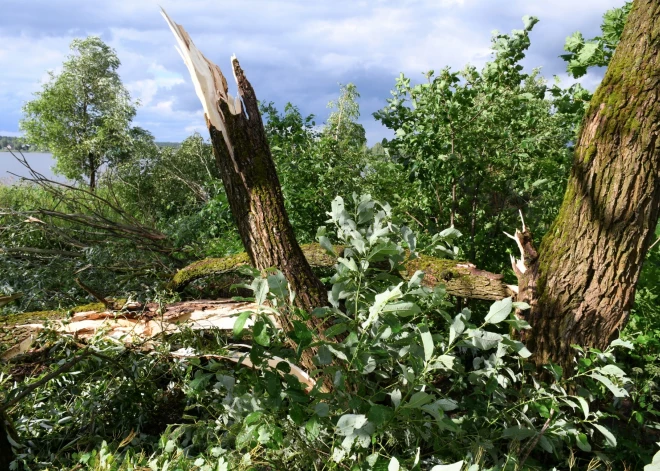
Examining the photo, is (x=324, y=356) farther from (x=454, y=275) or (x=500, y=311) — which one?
(x=454, y=275)

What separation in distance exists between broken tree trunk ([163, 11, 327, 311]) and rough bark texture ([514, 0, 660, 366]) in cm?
116

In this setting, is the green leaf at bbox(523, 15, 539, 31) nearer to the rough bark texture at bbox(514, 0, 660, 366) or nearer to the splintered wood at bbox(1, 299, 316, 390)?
the rough bark texture at bbox(514, 0, 660, 366)

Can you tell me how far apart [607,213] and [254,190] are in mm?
1650

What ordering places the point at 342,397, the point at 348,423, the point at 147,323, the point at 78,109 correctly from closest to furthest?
the point at 348,423 → the point at 342,397 → the point at 147,323 → the point at 78,109

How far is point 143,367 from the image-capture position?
116 inches

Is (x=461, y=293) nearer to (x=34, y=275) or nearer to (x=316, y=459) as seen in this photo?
(x=316, y=459)

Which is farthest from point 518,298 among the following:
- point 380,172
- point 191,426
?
point 380,172

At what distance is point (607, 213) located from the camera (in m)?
2.59

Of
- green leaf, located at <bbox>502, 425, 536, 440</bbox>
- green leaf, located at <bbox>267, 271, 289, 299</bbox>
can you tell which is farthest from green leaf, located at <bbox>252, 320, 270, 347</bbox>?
green leaf, located at <bbox>502, 425, 536, 440</bbox>

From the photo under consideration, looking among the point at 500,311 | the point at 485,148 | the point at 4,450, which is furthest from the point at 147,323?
the point at 485,148

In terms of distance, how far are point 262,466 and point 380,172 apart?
389cm

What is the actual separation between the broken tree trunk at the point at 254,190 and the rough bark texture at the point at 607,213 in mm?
1163

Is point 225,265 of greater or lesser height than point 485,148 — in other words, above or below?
below

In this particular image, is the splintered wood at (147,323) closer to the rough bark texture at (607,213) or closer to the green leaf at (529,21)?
the rough bark texture at (607,213)
